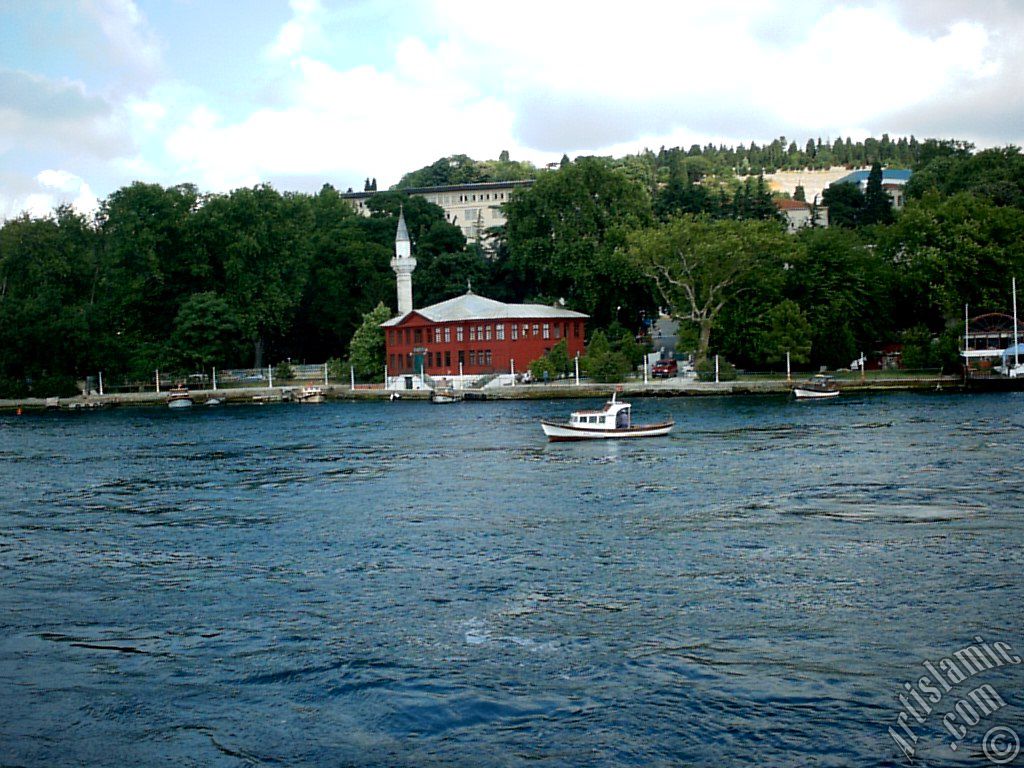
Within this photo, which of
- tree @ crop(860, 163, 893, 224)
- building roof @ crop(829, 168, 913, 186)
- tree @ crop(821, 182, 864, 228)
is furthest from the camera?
building roof @ crop(829, 168, 913, 186)

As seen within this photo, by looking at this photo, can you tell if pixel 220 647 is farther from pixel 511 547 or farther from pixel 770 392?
pixel 770 392

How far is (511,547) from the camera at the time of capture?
2709 centimetres

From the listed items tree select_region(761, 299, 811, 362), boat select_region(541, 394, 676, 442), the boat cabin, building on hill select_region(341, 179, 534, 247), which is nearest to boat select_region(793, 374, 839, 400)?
tree select_region(761, 299, 811, 362)

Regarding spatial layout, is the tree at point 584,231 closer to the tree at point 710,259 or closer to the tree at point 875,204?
the tree at point 710,259

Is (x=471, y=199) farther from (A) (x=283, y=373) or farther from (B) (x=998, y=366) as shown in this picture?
(B) (x=998, y=366)

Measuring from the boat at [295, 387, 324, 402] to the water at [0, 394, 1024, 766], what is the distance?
43.0m

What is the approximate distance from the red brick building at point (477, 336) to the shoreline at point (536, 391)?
169 inches

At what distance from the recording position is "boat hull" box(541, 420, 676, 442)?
50.1 metres

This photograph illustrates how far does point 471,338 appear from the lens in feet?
285

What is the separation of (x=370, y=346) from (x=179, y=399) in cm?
1576

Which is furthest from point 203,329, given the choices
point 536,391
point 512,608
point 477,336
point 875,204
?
point 875,204

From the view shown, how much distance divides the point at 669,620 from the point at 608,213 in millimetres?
76847

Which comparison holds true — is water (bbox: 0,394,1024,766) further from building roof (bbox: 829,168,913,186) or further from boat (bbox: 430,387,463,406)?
building roof (bbox: 829,168,913,186)

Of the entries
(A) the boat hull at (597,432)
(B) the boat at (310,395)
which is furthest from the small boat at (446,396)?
(A) the boat hull at (597,432)
